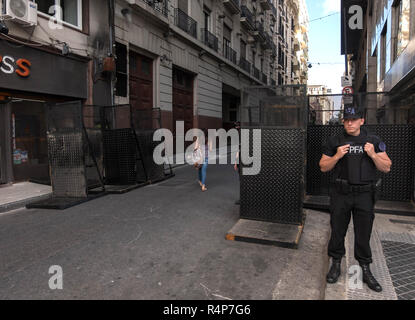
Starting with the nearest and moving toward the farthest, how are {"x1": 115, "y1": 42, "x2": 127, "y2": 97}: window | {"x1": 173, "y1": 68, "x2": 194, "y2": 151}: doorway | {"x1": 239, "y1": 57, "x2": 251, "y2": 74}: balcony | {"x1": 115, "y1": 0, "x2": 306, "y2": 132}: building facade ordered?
{"x1": 115, "y1": 42, "x2": 127, "y2": 97}: window
{"x1": 115, "y1": 0, "x2": 306, "y2": 132}: building facade
{"x1": 173, "y1": 68, "x2": 194, "y2": 151}: doorway
{"x1": 239, "y1": 57, "x2": 251, "y2": 74}: balcony

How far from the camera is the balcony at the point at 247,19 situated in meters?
25.6

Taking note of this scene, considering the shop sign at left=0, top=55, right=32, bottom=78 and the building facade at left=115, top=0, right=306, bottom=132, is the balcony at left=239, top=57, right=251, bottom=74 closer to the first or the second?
the building facade at left=115, top=0, right=306, bottom=132

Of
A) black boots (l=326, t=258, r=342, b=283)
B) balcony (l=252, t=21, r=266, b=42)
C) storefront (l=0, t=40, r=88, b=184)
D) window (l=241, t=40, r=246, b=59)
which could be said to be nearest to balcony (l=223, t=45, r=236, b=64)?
window (l=241, t=40, r=246, b=59)

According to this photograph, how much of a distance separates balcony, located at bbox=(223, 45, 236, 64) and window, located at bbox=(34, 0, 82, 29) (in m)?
14.0

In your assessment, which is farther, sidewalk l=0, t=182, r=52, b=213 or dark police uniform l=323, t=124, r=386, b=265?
sidewalk l=0, t=182, r=52, b=213

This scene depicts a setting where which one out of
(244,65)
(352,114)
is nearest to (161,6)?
(244,65)

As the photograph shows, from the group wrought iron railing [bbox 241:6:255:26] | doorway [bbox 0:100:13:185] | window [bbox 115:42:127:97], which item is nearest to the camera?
doorway [bbox 0:100:13:185]

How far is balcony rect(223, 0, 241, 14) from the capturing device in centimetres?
2204

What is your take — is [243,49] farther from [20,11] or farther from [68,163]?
[68,163]

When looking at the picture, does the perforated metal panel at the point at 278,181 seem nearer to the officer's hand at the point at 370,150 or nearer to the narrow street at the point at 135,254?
the narrow street at the point at 135,254

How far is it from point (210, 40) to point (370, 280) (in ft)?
64.4

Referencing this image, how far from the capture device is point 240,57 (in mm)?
26641

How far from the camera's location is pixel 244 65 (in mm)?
27453
